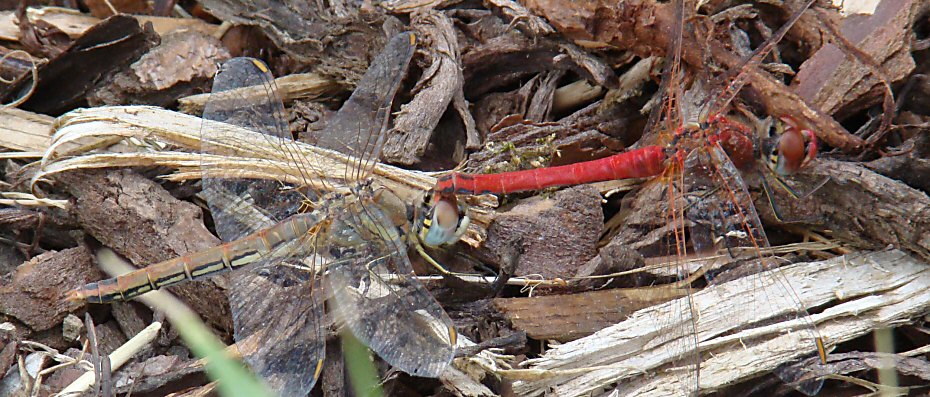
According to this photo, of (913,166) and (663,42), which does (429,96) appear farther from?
(913,166)

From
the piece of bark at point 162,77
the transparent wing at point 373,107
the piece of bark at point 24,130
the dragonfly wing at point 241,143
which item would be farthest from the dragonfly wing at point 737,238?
the piece of bark at point 24,130

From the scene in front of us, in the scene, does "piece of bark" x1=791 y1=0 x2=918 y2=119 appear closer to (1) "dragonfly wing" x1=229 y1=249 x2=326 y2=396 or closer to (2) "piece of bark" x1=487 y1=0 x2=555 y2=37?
(2) "piece of bark" x1=487 y1=0 x2=555 y2=37

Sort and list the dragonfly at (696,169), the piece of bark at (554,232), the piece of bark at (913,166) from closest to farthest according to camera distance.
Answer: the piece of bark at (913,166), the dragonfly at (696,169), the piece of bark at (554,232)

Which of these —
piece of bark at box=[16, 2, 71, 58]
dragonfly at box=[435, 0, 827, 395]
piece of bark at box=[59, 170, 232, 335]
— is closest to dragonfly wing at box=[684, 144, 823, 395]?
dragonfly at box=[435, 0, 827, 395]

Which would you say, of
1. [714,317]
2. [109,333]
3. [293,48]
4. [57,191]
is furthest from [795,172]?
[57,191]

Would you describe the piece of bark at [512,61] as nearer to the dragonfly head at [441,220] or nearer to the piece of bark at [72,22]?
the dragonfly head at [441,220]

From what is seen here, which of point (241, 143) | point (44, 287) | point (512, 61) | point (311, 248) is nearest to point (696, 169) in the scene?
point (512, 61)
